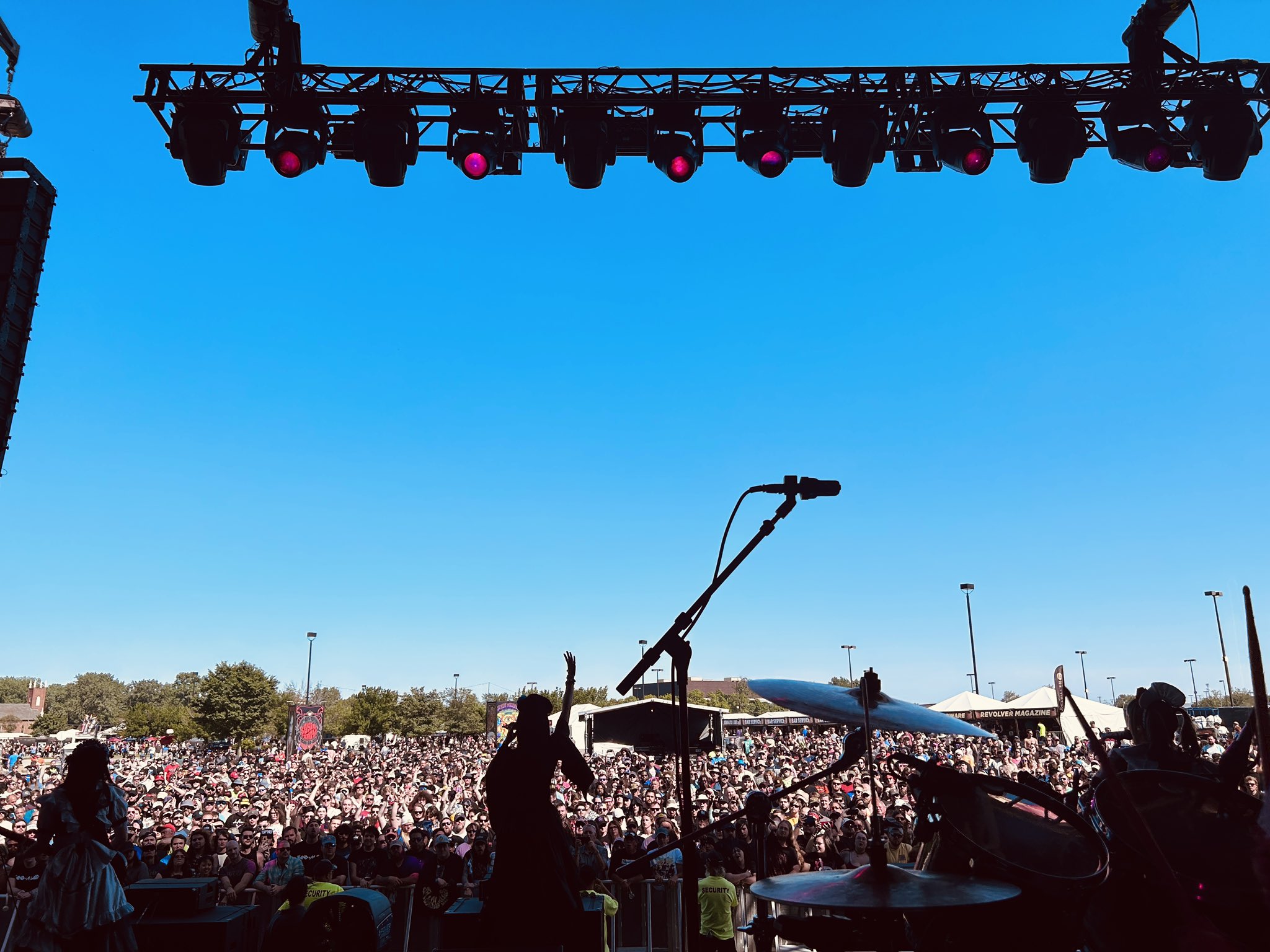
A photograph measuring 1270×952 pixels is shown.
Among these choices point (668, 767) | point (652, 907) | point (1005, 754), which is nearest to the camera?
point (652, 907)

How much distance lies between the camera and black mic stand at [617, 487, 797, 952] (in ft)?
12.4

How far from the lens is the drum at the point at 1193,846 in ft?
7.36

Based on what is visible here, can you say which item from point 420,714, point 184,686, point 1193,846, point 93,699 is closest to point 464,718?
point 420,714

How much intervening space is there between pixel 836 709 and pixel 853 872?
2.94 m

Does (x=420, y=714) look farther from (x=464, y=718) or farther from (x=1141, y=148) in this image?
(x=1141, y=148)

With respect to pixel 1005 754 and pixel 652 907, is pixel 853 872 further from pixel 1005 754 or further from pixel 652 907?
pixel 1005 754

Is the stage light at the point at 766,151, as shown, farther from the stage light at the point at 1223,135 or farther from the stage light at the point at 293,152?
the stage light at the point at 293,152

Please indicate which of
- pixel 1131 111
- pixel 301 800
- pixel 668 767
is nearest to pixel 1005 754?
pixel 668 767

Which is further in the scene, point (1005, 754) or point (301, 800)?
point (1005, 754)

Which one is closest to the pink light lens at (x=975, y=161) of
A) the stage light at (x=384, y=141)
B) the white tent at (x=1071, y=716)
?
the stage light at (x=384, y=141)

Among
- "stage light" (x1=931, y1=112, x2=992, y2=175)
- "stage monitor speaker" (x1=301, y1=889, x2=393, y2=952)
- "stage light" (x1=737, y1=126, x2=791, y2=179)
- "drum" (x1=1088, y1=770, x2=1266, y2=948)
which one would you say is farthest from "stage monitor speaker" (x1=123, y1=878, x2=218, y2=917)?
"stage light" (x1=931, y1=112, x2=992, y2=175)

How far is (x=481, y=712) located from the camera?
60125 mm

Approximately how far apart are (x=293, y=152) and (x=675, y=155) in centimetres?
331

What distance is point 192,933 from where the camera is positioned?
385cm
